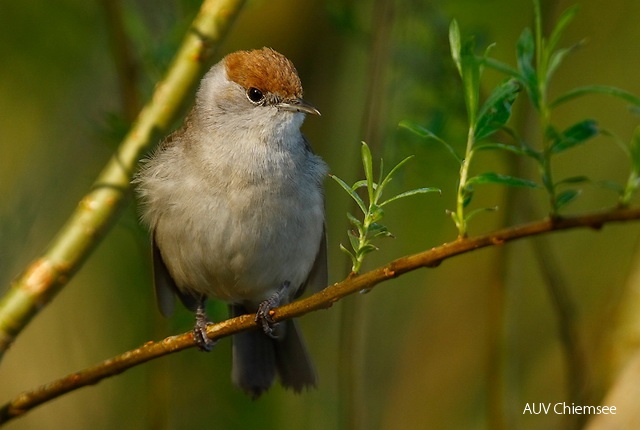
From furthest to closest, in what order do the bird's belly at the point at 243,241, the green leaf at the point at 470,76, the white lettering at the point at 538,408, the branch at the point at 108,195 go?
the white lettering at the point at 538,408, the bird's belly at the point at 243,241, the branch at the point at 108,195, the green leaf at the point at 470,76

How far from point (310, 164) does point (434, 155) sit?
62 centimetres

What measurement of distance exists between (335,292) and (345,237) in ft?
8.89

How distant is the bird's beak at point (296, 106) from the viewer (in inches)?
157

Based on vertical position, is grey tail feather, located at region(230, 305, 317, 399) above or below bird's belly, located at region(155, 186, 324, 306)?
below

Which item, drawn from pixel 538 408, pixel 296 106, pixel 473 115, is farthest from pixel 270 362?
pixel 473 115

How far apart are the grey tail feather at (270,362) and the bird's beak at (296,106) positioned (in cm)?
110

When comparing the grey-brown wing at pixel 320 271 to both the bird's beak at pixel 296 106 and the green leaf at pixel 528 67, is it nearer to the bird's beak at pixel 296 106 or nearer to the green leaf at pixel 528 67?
the bird's beak at pixel 296 106

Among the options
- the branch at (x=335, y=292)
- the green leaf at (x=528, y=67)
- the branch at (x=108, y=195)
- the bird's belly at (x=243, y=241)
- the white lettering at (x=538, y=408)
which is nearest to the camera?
the branch at (x=335, y=292)

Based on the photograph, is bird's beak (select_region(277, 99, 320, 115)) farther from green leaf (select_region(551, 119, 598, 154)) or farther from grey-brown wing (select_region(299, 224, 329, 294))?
green leaf (select_region(551, 119, 598, 154))

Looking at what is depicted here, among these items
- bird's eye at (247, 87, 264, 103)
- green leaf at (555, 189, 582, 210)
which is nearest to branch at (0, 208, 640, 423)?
green leaf at (555, 189, 582, 210)

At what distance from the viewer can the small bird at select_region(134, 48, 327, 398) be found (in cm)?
381

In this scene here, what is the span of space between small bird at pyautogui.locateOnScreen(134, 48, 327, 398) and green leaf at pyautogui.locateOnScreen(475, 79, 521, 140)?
1928mm

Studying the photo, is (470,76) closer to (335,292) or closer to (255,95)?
(335,292)

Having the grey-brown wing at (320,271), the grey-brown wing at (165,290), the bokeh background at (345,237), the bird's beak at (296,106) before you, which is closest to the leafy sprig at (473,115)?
the bokeh background at (345,237)
